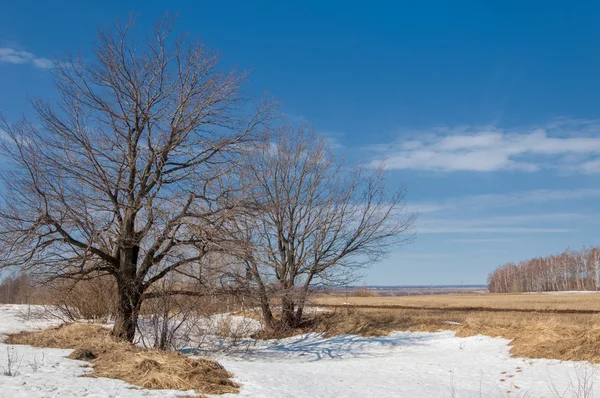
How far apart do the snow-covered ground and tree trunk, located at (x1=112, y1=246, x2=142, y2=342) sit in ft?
9.64

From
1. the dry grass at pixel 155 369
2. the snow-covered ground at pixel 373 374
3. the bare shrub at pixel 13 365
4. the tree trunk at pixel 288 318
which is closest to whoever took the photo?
the snow-covered ground at pixel 373 374

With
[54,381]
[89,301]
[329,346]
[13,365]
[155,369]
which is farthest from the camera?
[89,301]

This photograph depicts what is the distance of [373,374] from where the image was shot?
13008 mm

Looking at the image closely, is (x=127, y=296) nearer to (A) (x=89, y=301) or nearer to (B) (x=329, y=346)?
(B) (x=329, y=346)

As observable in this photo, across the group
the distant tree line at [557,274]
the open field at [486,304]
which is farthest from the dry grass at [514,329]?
the distant tree line at [557,274]

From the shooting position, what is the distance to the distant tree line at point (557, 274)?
117 metres

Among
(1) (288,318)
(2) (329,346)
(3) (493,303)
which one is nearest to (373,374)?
(2) (329,346)

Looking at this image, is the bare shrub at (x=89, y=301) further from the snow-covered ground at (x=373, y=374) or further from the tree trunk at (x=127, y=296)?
the tree trunk at (x=127, y=296)

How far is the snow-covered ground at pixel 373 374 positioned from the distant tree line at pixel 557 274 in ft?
342

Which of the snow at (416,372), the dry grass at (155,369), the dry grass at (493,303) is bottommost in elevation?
the dry grass at (493,303)

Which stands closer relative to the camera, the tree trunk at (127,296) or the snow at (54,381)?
the snow at (54,381)

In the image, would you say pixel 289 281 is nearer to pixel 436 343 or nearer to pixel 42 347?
pixel 436 343

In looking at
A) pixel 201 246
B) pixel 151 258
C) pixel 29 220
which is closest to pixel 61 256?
pixel 29 220

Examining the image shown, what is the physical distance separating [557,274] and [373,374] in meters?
129
